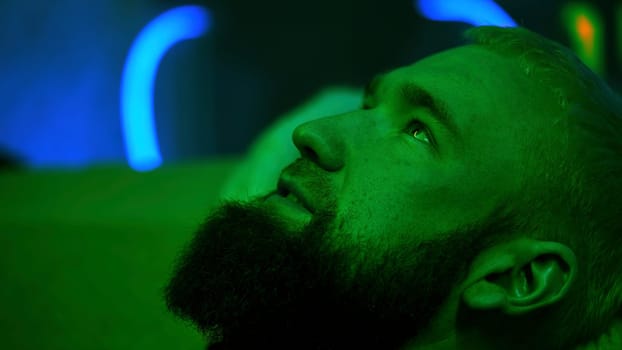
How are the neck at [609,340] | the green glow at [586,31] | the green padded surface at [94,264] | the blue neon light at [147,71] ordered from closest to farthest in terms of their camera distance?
1. the neck at [609,340]
2. the green padded surface at [94,264]
3. the green glow at [586,31]
4. the blue neon light at [147,71]

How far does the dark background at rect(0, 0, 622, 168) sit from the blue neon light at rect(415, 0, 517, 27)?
17 cm

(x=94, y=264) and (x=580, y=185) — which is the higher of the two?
(x=94, y=264)

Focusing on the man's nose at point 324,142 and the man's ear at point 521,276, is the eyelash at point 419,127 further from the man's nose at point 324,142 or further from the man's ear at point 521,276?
the man's ear at point 521,276

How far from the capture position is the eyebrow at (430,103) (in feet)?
4.15

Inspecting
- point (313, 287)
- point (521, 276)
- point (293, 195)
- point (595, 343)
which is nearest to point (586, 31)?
point (595, 343)

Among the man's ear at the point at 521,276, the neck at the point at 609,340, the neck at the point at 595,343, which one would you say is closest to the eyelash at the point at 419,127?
the man's ear at the point at 521,276

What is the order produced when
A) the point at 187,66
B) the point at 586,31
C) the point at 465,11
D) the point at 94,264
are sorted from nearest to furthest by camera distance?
the point at 94,264, the point at 465,11, the point at 586,31, the point at 187,66

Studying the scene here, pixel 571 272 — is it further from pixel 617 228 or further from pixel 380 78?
pixel 380 78

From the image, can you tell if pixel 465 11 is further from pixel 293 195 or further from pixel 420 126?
pixel 293 195

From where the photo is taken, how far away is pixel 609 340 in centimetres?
140

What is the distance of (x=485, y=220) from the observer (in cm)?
125

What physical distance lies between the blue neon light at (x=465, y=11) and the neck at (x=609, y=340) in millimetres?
1244

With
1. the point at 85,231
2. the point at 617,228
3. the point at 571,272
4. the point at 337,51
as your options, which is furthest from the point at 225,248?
the point at 337,51

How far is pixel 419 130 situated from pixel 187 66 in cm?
346
